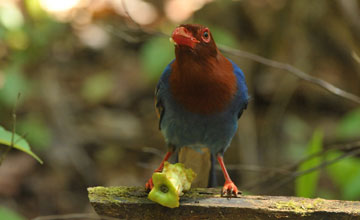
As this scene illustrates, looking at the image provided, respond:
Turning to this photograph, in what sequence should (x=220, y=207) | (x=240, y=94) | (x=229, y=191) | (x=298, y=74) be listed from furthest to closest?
(x=298, y=74)
(x=240, y=94)
(x=229, y=191)
(x=220, y=207)

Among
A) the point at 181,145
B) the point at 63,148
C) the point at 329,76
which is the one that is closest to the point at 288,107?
the point at 329,76

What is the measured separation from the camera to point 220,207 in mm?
2533

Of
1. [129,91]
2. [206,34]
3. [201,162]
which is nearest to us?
[206,34]

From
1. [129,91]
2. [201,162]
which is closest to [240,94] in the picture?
[201,162]

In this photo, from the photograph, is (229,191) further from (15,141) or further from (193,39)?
(15,141)

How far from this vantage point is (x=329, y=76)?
725cm

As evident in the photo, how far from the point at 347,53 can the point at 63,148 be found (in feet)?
13.4

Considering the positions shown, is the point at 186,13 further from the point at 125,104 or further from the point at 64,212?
the point at 64,212

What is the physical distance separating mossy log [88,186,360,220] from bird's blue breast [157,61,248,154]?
0.61m

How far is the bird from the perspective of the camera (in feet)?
9.53

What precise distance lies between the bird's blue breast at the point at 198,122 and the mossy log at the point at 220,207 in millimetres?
608

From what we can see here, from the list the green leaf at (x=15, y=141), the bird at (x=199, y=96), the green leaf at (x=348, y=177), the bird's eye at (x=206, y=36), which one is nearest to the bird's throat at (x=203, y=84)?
the bird at (x=199, y=96)

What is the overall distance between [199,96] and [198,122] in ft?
0.69

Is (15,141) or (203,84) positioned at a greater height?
(203,84)
